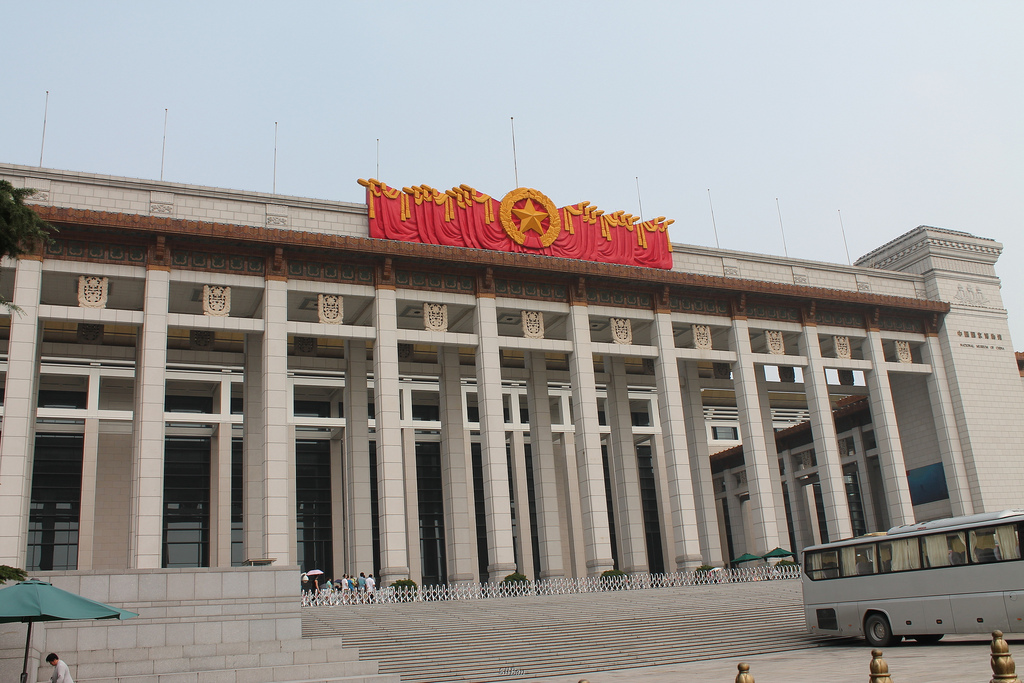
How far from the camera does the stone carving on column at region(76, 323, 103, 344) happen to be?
3722 cm

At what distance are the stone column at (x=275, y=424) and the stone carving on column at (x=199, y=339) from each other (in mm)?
5625

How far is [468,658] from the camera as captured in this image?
21562mm

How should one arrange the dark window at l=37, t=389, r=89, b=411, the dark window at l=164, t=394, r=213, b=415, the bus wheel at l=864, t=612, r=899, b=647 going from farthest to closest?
the dark window at l=164, t=394, r=213, b=415
the dark window at l=37, t=389, r=89, b=411
the bus wheel at l=864, t=612, r=899, b=647

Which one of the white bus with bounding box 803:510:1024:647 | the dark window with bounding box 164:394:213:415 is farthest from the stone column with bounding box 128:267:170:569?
the white bus with bounding box 803:510:1024:647

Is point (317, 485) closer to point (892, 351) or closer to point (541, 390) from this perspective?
point (541, 390)

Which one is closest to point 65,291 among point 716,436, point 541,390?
point 541,390

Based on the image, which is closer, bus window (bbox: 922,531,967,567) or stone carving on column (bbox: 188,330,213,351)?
bus window (bbox: 922,531,967,567)

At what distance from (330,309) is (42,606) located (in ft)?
71.8

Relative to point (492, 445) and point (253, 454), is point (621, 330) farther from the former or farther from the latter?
point (253, 454)

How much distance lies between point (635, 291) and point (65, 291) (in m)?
24.9

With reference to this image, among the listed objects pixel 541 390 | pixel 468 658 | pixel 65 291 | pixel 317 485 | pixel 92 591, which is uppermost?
pixel 65 291

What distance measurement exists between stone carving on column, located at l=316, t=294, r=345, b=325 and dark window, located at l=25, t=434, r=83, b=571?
684 inches

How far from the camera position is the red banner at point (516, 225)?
37.8 m

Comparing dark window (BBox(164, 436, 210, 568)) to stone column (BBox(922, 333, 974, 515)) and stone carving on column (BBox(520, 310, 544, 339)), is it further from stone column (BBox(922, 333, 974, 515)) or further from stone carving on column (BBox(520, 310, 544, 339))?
stone column (BBox(922, 333, 974, 515))
